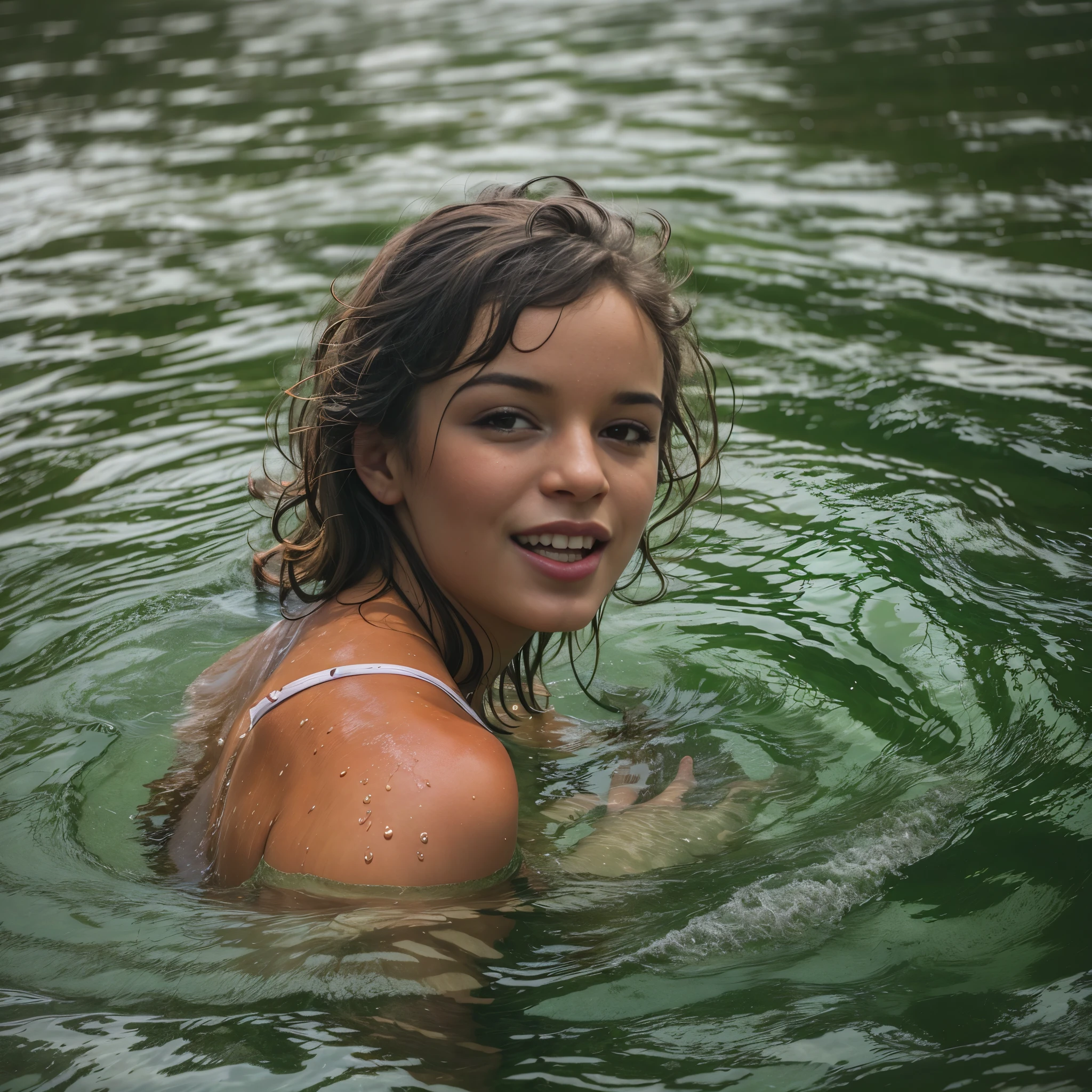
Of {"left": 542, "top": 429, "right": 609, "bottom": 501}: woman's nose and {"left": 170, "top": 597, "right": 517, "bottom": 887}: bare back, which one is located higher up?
{"left": 542, "top": 429, "right": 609, "bottom": 501}: woman's nose

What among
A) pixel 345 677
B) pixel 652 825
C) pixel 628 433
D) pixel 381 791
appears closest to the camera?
pixel 381 791

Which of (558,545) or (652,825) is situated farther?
(652,825)

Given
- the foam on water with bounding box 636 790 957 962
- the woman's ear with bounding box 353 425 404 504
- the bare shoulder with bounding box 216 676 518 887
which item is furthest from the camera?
the woman's ear with bounding box 353 425 404 504

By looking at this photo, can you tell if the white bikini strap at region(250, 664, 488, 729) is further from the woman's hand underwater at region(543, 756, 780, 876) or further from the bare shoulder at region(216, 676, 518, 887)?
the woman's hand underwater at region(543, 756, 780, 876)

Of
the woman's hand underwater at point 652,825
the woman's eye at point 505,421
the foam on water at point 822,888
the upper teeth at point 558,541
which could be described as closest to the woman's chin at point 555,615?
the upper teeth at point 558,541

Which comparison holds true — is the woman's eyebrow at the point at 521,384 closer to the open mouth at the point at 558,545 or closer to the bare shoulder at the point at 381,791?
the open mouth at the point at 558,545

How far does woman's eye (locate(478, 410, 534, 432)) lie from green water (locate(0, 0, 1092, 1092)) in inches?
34.4

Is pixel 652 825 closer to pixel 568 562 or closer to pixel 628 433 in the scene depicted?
pixel 568 562

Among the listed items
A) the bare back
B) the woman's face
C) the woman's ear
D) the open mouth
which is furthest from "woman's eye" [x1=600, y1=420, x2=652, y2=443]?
the bare back

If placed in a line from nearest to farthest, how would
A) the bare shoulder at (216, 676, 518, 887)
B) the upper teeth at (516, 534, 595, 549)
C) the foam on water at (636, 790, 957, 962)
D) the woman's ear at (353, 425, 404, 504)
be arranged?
1. the bare shoulder at (216, 676, 518, 887)
2. the foam on water at (636, 790, 957, 962)
3. the upper teeth at (516, 534, 595, 549)
4. the woman's ear at (353, 425, 404, 504)

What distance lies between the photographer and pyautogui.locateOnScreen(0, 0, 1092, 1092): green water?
6.88 feet

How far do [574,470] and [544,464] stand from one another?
7 cm

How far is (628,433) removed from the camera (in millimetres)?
2543

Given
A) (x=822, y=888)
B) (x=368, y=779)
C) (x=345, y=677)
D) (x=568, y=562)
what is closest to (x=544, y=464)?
(x=568, y=562)
